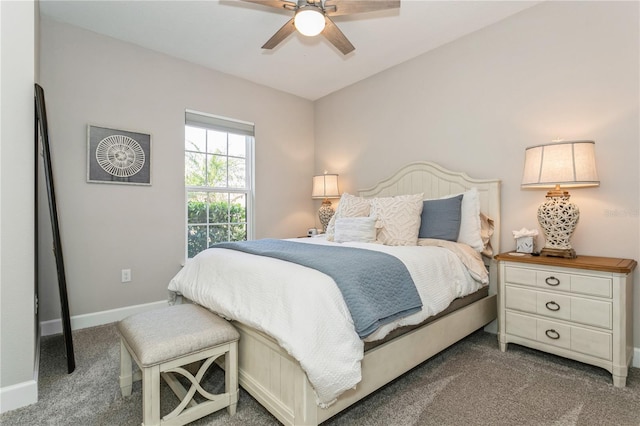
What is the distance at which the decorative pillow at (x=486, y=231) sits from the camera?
2.62 metres

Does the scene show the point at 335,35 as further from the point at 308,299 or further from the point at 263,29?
the point at 308,299

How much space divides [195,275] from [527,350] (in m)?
2.40

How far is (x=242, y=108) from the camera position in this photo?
3797 millimetres

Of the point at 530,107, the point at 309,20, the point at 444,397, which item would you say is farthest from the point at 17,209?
the point at 530,107

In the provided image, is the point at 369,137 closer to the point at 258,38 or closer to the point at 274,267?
the point at 258,38

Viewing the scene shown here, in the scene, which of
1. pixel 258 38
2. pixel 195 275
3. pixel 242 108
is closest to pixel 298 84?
pixel 242 108

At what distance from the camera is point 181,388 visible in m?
1.68

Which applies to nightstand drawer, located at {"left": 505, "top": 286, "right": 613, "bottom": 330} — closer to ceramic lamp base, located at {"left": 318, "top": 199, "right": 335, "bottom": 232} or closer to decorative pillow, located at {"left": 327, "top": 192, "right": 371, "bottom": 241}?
decorative pillow, located at {"left": 327, "top": 192, "right": 371, "bottom": 241}

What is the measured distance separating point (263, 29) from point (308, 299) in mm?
2473

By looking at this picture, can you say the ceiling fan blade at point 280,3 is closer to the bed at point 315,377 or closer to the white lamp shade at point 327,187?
the bed at point 315,377

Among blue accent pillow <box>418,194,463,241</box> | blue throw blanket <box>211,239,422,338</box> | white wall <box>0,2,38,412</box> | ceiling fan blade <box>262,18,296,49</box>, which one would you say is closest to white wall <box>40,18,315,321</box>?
white wall <box>0,2,38,412</box>

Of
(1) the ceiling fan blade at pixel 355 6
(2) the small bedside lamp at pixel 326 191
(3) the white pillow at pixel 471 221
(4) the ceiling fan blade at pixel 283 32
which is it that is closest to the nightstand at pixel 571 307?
(3) the white pillow at pixel 471 221

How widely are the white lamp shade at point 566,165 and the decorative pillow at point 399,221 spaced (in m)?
0.82

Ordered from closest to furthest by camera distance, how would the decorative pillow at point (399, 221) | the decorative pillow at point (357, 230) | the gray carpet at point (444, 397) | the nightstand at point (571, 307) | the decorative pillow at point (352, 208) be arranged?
the gray carpet at point (444, 397) < the nightstand at point (571, 307) < the decorative pillow at point (399, 221) < the decorative pillow at point (357, 230) < the decorative pillow at point (352, 208)
